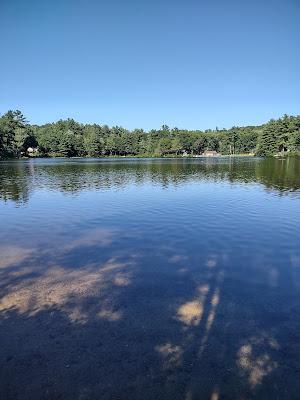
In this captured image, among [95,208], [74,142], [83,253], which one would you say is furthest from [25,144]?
[83,253]

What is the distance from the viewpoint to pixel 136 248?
618 inches

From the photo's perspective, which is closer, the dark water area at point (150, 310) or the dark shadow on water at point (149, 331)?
the dark shadow on water at point (149, 331)

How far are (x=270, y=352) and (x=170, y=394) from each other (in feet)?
9.14

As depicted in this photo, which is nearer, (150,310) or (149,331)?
(149,331)

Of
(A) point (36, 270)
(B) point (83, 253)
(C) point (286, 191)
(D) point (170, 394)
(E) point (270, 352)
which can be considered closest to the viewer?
(D) point (170, 394)

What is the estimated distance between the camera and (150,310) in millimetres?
9547

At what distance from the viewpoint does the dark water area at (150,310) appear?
21.7ft

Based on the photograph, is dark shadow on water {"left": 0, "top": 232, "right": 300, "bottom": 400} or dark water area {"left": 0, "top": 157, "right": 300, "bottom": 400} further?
dark water area {"left": 0, "top": 157, "right": 300, "bottom": 400}

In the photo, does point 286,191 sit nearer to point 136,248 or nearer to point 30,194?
point 136,248

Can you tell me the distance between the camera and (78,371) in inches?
271

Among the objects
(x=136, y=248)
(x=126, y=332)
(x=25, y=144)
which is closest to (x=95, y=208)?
(x=136, y=248)

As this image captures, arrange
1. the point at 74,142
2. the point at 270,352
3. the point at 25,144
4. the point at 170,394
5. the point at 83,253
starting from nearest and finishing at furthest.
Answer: the point at 170,394 < the point at 270,352 < the point at 83,253 < the point at 25,144 < the point at 74,142

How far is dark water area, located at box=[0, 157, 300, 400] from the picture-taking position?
260 inches

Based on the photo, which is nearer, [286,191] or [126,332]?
[126,332]
